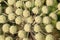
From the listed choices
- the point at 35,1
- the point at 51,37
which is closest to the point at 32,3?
the point at 35,1

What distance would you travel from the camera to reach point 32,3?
74 centimetres

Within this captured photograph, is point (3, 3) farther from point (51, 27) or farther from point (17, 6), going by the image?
point (51, 27)

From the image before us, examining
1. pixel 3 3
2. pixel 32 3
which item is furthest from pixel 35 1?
pixel 3 3

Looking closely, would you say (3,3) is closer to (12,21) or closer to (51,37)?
(12,21)

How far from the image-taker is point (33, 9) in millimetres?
724

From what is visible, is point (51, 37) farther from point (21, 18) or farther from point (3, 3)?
point (3, 3)

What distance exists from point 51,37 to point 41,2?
0.37 feet

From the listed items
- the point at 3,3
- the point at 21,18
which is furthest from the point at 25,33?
the point at 3,3

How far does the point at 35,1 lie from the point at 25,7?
4cm

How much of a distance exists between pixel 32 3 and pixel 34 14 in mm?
38

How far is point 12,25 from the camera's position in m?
0.73

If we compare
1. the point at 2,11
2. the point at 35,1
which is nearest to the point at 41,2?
the point at 35,1

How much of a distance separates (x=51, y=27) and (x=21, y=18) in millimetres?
94

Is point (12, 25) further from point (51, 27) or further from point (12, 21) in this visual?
point (51, 27)
